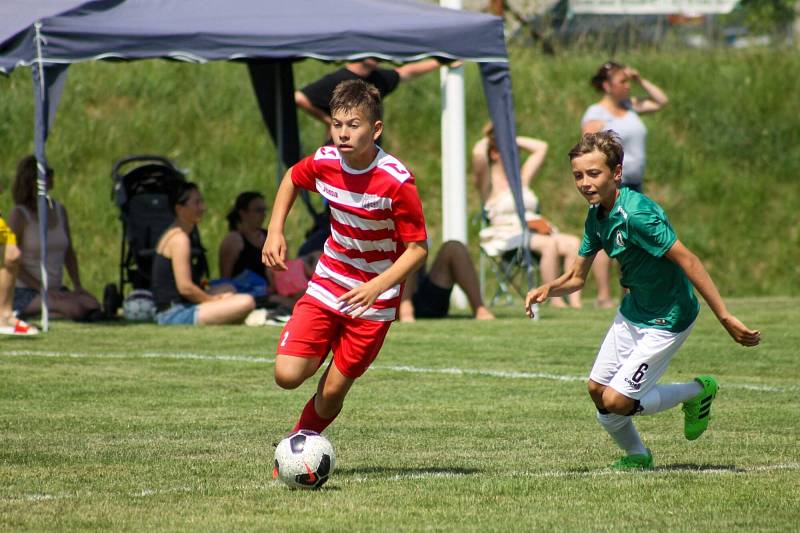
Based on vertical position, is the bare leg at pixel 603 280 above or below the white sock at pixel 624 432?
below

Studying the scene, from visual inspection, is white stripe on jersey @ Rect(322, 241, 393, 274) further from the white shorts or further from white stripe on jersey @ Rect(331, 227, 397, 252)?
the white shorts

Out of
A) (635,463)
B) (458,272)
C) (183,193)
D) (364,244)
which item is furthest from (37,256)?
(635,463)

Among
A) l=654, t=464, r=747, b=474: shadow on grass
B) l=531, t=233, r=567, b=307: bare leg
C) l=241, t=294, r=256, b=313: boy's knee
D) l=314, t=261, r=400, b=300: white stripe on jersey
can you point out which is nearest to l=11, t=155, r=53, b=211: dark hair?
l=241, t=294, r=256, b=313: boy's knee

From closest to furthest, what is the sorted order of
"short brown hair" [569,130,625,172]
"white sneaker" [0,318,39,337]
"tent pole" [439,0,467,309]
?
"short brown hair" [569,130,625,172] → "white sneaker" [0,318,39,337] → "tent pole" [439,0,467,309]

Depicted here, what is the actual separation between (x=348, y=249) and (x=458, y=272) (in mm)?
7191

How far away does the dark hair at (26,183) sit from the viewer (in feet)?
42.0

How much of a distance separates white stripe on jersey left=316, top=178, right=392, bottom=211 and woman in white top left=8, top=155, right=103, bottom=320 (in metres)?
7.43

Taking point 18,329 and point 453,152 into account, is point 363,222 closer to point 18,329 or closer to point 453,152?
point 18,329

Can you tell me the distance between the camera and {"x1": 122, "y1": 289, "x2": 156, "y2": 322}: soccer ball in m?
13.5

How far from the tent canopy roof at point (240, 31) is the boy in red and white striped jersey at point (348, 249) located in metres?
6.23

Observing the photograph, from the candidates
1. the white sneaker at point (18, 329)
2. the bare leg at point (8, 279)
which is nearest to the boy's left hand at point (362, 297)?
the bare leg at point (8, 279)

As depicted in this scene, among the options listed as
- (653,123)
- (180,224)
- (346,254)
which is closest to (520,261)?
(180,224)

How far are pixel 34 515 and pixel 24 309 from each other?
8654mm

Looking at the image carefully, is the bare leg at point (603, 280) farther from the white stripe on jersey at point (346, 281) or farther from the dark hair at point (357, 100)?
the dark hair at point (357, 100)
